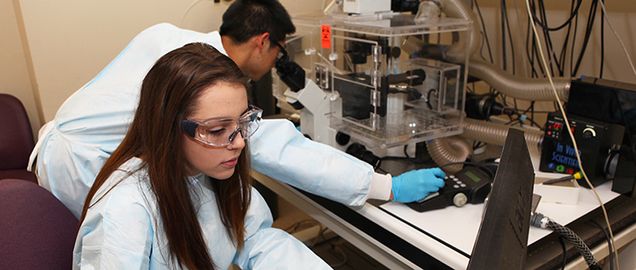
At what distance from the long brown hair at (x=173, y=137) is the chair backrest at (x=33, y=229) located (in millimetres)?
94

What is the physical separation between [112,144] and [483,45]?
164 centimetres

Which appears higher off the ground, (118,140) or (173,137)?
(173,137)

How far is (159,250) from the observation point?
91 cm

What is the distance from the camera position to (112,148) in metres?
1.29

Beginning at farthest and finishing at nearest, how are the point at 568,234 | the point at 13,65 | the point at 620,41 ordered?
the point at 13,65, the point at 620,41, the point at 568,234

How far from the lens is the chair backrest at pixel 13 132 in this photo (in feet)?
6.73

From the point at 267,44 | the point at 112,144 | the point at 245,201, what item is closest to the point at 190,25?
the point at 267,44

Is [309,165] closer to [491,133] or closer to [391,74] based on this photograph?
[391,74]

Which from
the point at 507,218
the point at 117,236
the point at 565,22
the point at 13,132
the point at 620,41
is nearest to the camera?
the point at 507,218

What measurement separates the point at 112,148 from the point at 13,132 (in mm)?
1099

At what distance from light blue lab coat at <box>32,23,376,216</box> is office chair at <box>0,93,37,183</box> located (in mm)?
910

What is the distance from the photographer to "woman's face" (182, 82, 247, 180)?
87cm

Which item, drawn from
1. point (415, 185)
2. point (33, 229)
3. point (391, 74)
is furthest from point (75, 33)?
point (415, 185)

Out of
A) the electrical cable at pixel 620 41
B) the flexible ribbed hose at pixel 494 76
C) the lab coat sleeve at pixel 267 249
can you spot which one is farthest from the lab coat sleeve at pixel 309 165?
the electrical cable at pixel 620 41
